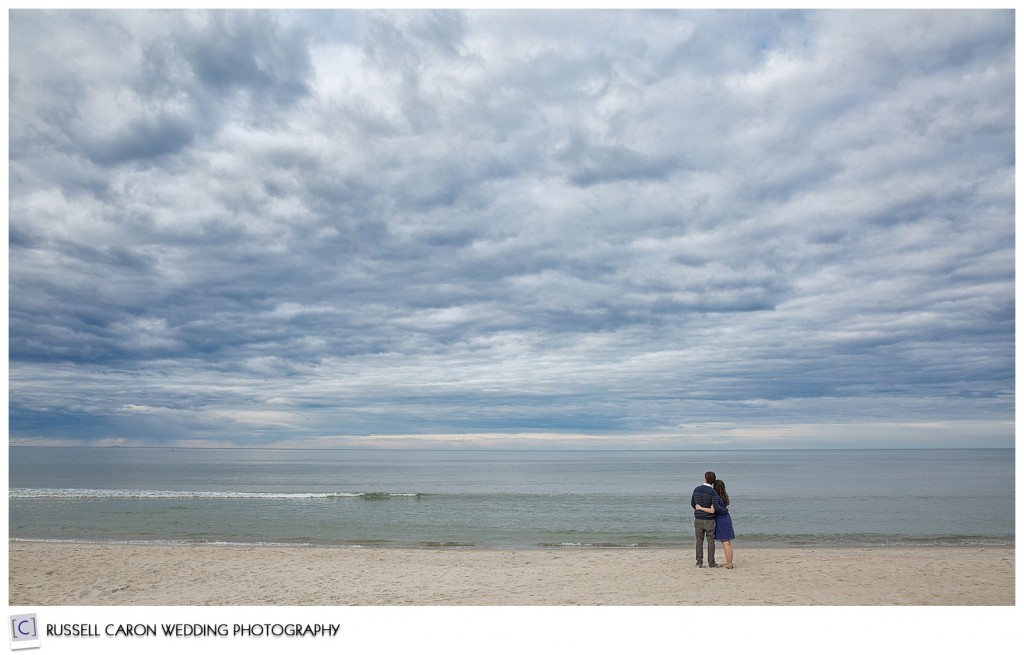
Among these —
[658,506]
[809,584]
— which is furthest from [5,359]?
[658,506]

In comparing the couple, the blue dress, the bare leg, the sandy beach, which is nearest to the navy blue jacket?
the couple

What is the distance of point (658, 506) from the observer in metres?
39.1

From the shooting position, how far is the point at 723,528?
48.0 ft

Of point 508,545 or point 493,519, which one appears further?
point 493,519

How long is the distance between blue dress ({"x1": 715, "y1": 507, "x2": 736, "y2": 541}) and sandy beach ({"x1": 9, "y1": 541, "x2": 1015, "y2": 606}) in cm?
79

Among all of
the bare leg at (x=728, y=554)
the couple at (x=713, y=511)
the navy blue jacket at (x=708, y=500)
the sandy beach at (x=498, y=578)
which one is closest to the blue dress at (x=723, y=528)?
the couple at (x=713, y=511)

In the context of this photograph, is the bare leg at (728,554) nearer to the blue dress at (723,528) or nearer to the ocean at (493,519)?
the blue dress at (723,528)

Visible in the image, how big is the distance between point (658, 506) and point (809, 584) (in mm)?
26200

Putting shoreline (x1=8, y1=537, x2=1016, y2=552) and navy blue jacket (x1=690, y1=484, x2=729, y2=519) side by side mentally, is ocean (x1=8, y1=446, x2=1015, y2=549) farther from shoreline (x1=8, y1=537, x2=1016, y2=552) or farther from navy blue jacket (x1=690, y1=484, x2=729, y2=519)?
navy blue jacket (x1=690, y1=484, x2=729, y2=519)

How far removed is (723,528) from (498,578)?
508cm

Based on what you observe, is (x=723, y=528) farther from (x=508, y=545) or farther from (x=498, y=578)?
(x=508, y=545)

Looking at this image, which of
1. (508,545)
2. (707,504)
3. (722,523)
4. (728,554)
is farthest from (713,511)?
(508,545)

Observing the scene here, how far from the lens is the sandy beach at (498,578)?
41.1ft
